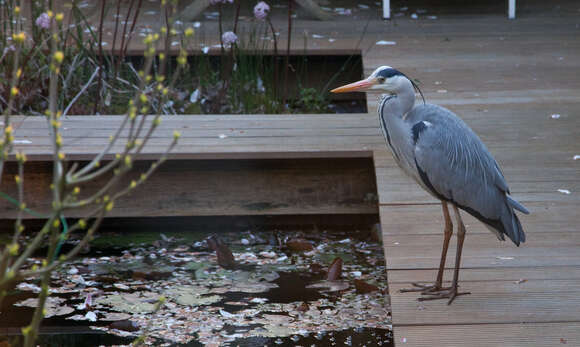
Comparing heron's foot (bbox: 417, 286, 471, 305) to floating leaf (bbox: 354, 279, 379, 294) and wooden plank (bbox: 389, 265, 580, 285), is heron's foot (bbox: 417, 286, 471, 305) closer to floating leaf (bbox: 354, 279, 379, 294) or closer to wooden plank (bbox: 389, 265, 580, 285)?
wooden plank (bbox: 389, 265, 580, 285)

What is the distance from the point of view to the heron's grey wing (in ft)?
7.77

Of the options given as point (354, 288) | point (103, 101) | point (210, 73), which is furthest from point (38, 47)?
point (354, 288)

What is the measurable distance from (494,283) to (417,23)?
196 inches

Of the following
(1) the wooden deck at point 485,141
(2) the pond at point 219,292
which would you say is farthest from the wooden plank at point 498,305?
(2) the pond at point 219,292

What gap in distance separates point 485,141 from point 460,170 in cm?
162

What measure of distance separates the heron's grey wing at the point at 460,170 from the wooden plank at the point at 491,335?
0.30 m

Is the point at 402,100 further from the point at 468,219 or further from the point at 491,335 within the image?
the point at 468,219

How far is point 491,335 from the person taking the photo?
2.17m

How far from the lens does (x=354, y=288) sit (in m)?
3.14

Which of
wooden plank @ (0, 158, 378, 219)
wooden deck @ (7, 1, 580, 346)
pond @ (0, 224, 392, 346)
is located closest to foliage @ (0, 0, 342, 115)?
wooden deck @ (7, 1, 580, 346)

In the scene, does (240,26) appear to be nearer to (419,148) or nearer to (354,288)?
(354,288)

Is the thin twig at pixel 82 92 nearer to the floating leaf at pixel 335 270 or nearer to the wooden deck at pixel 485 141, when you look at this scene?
the wooden deck at pixel 485 141

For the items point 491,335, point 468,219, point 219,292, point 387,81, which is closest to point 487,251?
point 468,219

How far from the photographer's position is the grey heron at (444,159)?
7.78 ft
